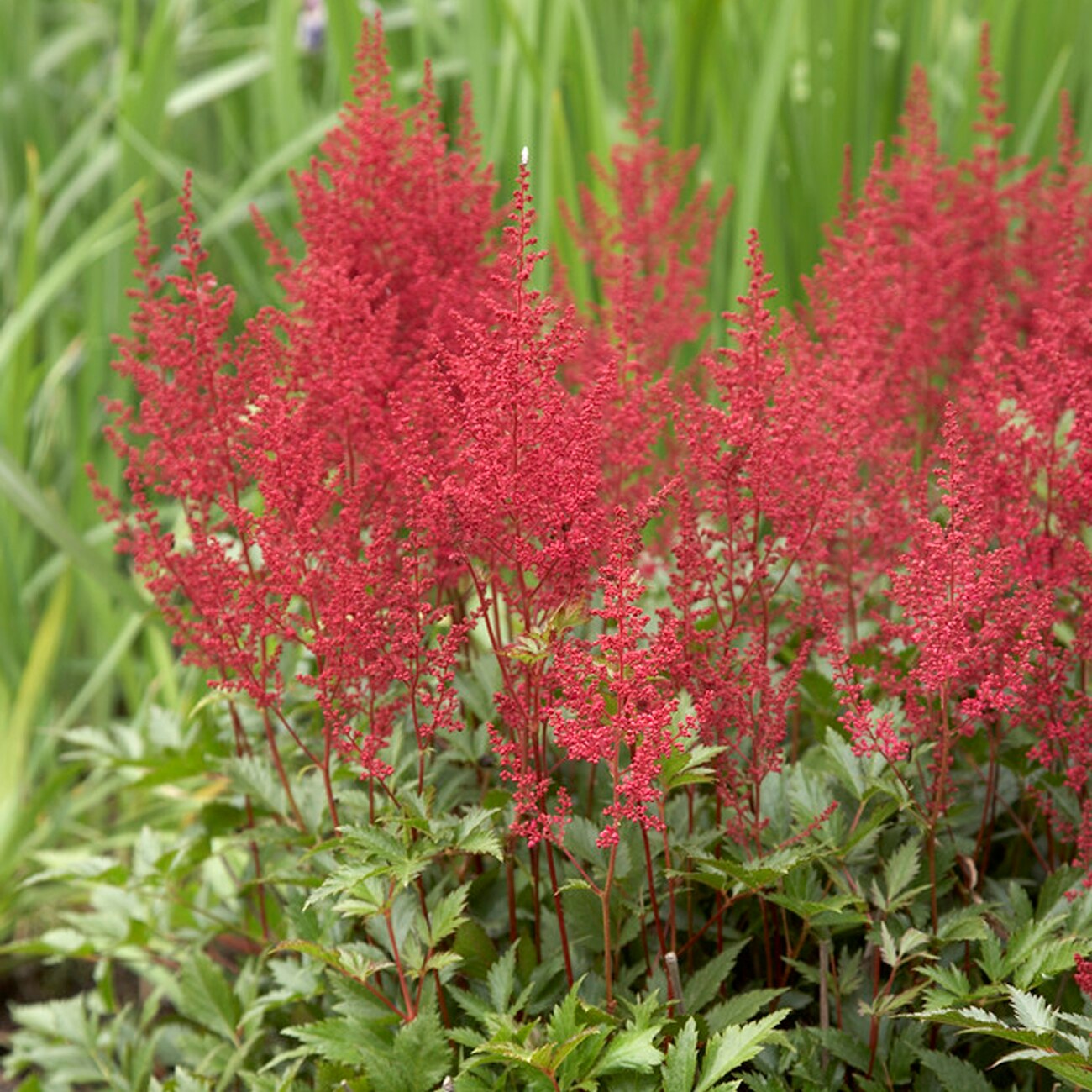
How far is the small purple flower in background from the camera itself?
4.72 meters

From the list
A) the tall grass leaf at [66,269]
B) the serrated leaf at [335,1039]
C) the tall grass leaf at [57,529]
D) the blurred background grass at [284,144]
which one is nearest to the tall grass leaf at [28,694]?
the blurred background grass at [284,144]

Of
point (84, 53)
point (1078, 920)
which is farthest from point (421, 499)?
point (84, 53)

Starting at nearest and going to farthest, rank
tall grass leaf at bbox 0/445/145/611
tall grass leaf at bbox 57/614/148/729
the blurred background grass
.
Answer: tall grass leaf at bbox 0/445/145/611 → the blurred background grass → tall grass leaf at bbox 57/614/148/729

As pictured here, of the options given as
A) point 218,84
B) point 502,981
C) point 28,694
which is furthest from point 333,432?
point 218,84

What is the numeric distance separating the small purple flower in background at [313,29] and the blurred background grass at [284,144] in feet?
0.49

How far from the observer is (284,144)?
375 cm

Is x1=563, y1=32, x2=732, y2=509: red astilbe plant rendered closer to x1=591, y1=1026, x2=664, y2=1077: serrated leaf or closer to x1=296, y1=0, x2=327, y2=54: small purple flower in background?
x1=591, y1=1026, x2=664, y2=1077: serrated leaf

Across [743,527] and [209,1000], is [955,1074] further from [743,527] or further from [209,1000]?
[209,1000]

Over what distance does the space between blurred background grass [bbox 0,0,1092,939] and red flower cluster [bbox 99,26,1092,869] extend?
2.88 feet

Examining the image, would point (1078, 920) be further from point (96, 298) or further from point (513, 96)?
point (96, 298)

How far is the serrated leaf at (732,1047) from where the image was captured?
4.95ft

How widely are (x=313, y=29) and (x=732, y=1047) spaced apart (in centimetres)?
400

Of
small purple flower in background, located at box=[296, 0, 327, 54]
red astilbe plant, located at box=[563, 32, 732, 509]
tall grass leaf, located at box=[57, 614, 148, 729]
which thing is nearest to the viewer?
red astilbe plant, located at box=[563, 32, 732, 509]

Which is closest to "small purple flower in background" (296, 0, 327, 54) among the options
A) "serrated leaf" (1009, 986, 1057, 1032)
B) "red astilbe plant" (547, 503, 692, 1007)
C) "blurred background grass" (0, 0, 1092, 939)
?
"blurred background grass" (0, 0, 1092, 939)
